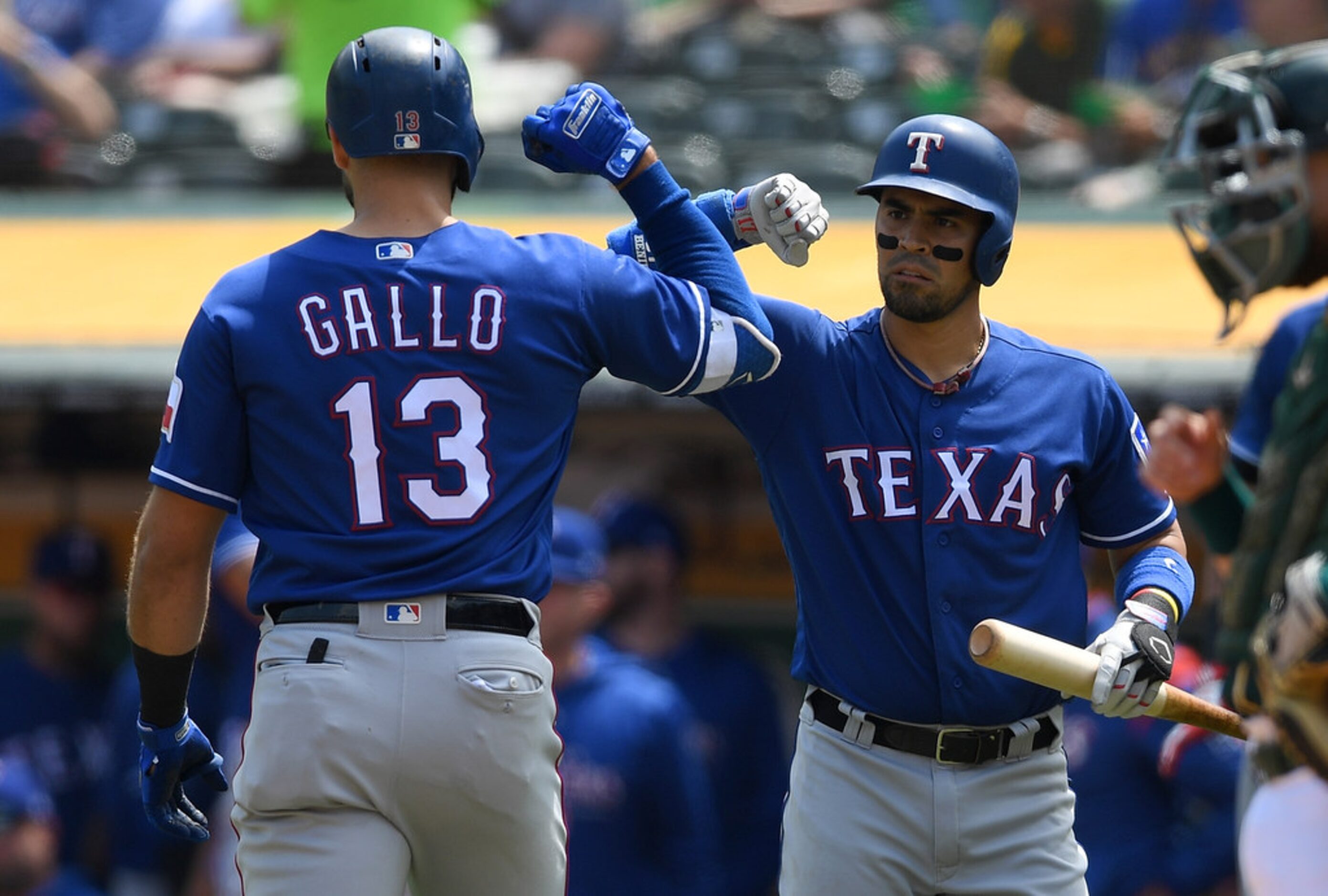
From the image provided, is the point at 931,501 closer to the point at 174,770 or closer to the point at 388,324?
the point at 388,324

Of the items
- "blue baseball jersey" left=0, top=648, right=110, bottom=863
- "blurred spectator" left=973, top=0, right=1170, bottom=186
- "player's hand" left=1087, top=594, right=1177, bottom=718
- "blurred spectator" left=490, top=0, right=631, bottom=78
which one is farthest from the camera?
"blurred spectator" left=490, top=0, right=631, bottom=78

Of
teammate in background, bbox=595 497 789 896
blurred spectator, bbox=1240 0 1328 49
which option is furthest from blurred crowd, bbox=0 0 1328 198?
teammate in background, bbox=595 497 789 896

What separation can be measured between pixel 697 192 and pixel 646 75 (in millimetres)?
2382

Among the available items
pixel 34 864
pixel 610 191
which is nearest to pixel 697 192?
pixel 610 191

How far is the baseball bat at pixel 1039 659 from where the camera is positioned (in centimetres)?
303

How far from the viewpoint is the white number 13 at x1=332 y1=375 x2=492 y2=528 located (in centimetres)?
300

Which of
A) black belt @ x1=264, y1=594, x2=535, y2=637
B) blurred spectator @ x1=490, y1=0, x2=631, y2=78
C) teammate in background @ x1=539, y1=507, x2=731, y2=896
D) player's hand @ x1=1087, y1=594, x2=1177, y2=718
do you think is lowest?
teammate in background @ x1=539, y1=507, x2=731, y2=896

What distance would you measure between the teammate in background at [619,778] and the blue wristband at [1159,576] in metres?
1.99

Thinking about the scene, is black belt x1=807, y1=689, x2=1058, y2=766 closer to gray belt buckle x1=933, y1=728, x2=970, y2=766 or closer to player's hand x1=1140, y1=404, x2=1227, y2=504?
gray belt buckle x1=933, y1=728, x2=970, y2=766

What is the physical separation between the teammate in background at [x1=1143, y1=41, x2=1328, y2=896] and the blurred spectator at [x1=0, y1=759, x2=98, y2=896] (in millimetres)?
3727

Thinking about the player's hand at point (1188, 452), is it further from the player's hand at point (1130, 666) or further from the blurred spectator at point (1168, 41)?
the blurred spectator at point (1168, 41)

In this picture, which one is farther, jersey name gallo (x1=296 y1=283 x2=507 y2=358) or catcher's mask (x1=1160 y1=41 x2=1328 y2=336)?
jersey name gallo (x1=296 y1=283 x2=507 y2=358)

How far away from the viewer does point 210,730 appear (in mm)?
6102

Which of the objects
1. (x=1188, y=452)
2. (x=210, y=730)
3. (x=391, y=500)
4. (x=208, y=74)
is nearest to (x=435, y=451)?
(x=391, y=500)
